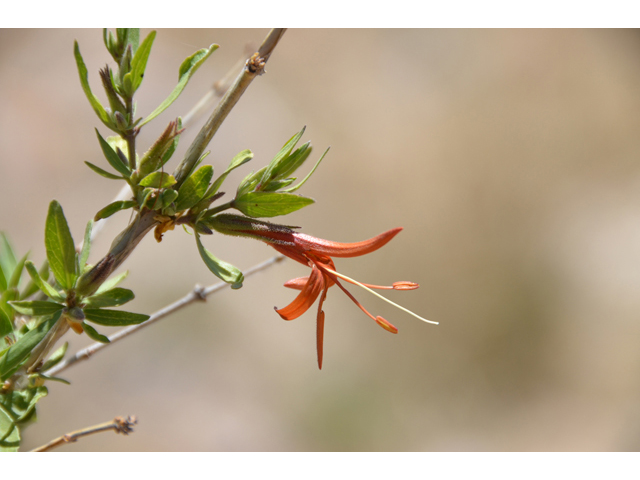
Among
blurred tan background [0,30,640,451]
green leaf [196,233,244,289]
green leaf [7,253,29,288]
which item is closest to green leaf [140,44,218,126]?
green leaf [196,233,244,289]

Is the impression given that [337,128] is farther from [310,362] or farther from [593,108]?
[593,108]

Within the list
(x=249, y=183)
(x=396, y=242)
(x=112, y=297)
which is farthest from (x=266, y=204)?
(x=396, y=242)

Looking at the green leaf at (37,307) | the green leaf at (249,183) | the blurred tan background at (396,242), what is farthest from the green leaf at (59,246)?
the blurred tan background at (396,242)

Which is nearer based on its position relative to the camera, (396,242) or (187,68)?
(187,68)

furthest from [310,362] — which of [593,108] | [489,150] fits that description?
[593,108]

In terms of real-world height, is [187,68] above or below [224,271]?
above

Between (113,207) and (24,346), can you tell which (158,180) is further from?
(24,346)

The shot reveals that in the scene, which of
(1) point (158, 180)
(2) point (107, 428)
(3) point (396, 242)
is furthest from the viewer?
(3) point (396, 242)

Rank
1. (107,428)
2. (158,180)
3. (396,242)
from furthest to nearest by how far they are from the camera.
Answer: (396,242) → (107,428) → (158,180)

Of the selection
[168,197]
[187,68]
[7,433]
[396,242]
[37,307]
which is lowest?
[7,433]
